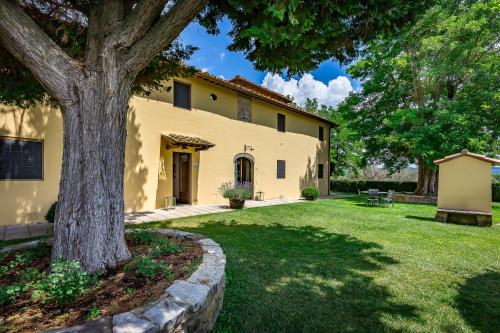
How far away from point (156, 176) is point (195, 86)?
→ 4133mm

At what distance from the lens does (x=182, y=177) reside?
1113 cm

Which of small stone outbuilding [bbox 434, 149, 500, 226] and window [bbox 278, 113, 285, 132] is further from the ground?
window [bbox 278, 113, 285, 132]

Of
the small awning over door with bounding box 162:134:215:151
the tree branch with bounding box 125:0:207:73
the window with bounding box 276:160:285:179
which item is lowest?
the window with bounding box 276:160:285:179

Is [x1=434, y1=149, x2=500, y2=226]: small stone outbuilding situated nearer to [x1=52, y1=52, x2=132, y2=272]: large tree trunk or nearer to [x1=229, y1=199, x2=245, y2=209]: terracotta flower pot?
[x1=229, y1=199, x2=245, y2=209]: terracotta flower pot

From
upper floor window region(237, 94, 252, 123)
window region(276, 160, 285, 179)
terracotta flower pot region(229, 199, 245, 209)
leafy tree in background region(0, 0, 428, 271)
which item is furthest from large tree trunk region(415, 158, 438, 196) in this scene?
leafy tree in background region(0, 0, 428, 271)

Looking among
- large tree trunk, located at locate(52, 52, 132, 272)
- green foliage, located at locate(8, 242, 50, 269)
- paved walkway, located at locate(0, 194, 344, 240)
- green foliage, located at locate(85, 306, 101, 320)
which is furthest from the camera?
paved walkway, located at locate(0, 194, 344, 240)

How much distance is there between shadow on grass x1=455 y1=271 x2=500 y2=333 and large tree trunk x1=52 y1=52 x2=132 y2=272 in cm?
422

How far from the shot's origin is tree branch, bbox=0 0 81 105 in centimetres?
270

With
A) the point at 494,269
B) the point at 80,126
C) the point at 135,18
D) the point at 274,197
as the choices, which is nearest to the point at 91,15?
the point at 135,18

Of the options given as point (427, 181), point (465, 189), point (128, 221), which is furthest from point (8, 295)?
point (427, 181)

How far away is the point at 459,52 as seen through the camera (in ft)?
43.0

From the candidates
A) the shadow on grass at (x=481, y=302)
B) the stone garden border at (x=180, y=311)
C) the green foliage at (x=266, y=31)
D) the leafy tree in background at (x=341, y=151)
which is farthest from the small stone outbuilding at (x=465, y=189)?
the leafy tree in background at (x=341, y=151)

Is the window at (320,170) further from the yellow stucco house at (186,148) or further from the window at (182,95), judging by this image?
the window at (182,95)

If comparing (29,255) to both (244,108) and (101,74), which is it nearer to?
(101,74)
